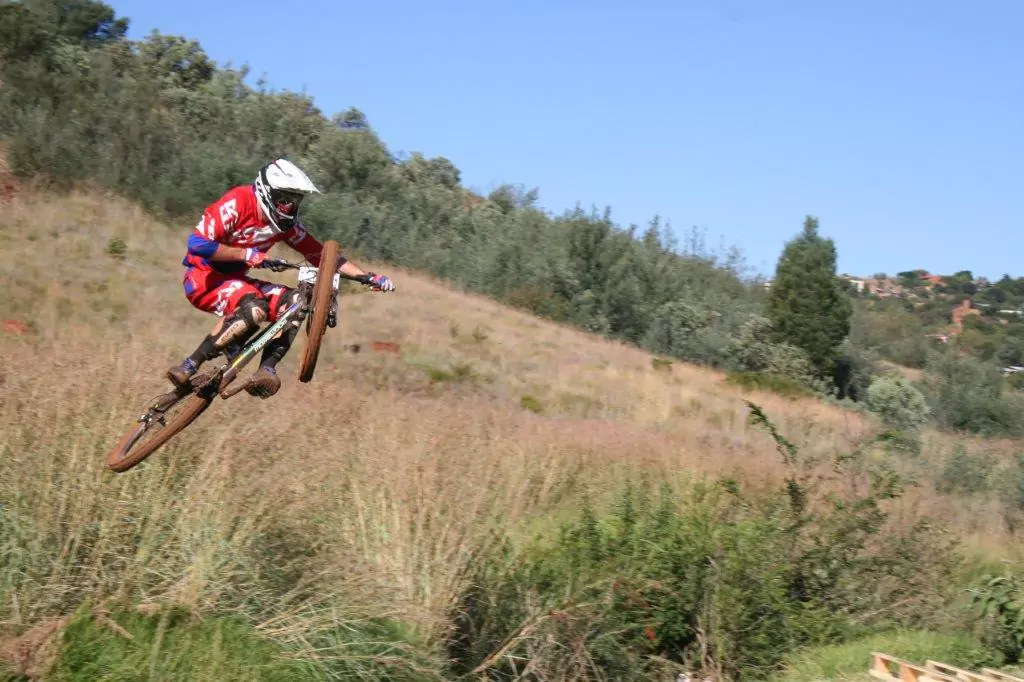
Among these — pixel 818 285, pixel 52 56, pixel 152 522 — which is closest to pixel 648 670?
pixel 152 522

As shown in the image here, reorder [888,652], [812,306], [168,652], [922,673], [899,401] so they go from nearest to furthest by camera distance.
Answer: [168,652] → [922,673] → [888,652] → [899,401] → [812,306]

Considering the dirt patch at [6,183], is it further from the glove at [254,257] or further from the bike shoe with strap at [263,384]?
the bike shoe with strap at [263,384]

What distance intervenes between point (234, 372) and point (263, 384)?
0.44m

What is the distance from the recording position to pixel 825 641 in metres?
12.8

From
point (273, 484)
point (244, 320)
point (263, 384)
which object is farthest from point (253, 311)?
point (273, 484)

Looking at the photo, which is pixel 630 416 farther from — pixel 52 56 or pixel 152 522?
pixel 52 56

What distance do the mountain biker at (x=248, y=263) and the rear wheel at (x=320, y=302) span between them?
0.13m

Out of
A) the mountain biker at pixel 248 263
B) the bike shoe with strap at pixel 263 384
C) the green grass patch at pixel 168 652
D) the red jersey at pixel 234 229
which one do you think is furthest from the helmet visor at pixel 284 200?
the green grass patch at pixel 168 652

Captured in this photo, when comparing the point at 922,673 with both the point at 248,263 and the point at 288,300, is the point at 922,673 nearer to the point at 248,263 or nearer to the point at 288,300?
the point at 288,300

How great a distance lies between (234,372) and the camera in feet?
26.7

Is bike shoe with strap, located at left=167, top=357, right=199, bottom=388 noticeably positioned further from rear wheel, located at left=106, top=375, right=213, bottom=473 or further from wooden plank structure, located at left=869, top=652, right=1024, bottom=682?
wooden plank structure, located at left=869, top=652, right=1024, bottom=682

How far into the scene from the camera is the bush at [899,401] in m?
36.9

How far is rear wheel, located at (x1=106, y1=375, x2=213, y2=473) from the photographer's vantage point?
7.45m

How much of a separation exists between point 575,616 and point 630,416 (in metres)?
15.5
